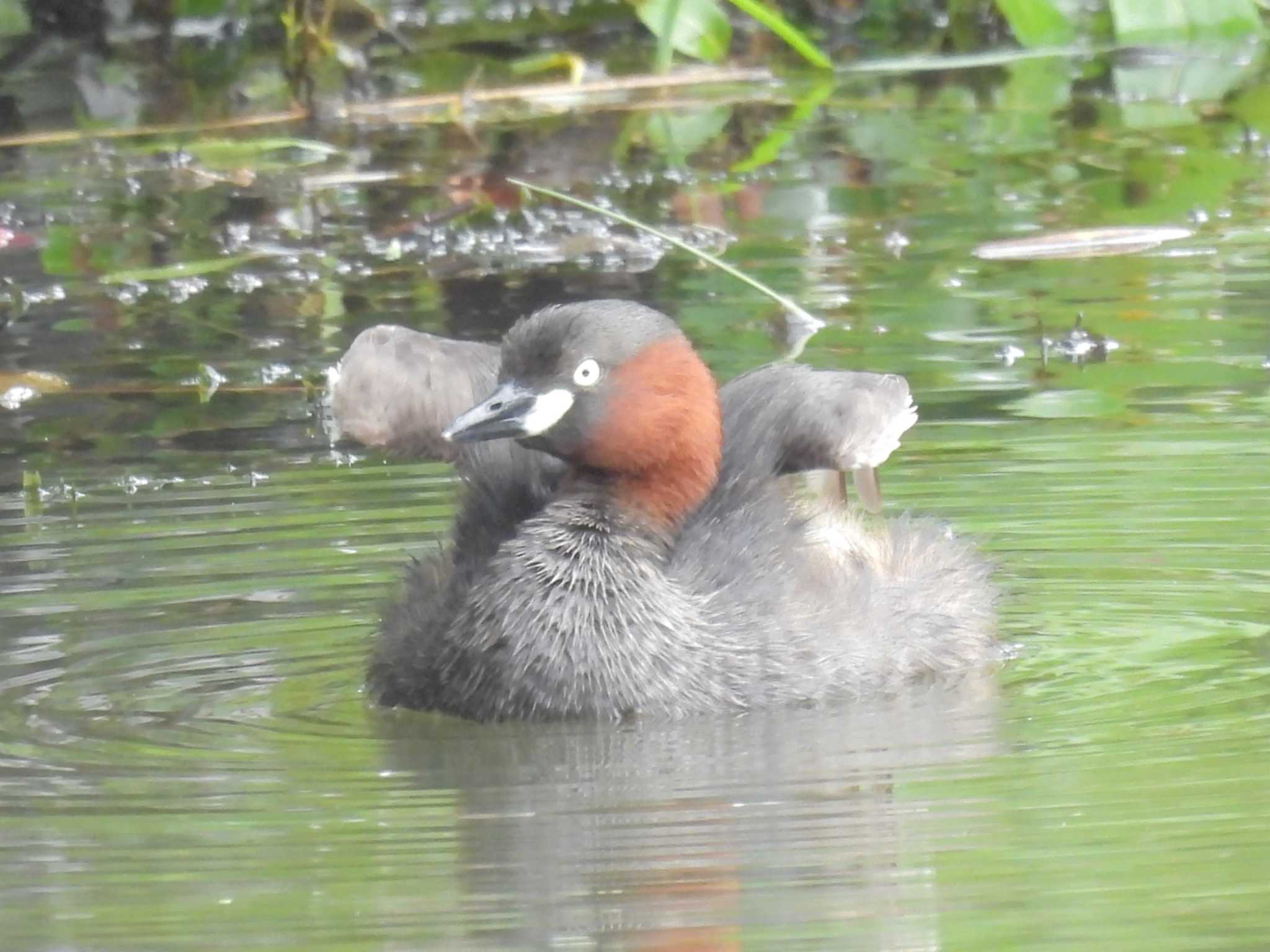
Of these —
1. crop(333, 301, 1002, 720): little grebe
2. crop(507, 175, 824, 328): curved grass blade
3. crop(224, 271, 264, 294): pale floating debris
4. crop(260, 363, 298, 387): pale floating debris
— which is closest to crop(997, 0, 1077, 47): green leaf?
crop(224, 271, 264, 294): pale floating debris

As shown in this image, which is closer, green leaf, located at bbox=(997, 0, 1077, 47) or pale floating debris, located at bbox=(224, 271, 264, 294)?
pale floating debris, located at bbox=(224, 271, 264, 294)

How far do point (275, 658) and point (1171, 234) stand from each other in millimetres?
5484

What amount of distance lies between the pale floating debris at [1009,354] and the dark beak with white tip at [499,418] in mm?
3209

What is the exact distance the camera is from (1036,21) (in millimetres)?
14750

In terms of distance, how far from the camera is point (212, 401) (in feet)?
30.0

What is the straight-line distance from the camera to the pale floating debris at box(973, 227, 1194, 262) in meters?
10.7

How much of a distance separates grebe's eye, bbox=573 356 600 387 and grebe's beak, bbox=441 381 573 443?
0.03 meters

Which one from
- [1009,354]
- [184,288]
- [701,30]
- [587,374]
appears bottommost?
[1009,354]

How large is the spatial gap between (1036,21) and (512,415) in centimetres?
938

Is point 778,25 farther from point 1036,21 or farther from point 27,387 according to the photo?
point 27,387

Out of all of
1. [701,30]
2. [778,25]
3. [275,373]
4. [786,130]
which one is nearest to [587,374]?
[275,373]

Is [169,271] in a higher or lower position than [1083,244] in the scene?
higher

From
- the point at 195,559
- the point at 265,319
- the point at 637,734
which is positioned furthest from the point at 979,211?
the point at 637,734

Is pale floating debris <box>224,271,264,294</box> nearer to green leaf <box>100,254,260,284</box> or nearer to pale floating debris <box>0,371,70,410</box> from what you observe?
green leaf <box>100,254,260,284</box>
